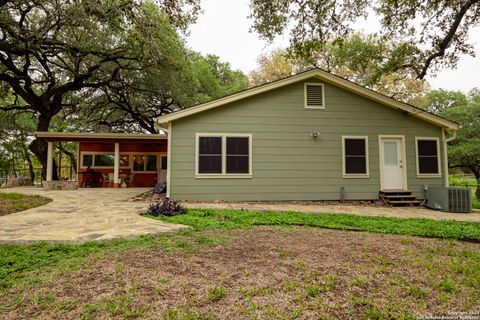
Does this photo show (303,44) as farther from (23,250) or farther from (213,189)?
(23,250)

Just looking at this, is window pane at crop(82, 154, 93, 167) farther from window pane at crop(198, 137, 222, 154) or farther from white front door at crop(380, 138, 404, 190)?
white front door at crop(380, 138, 404, 190)

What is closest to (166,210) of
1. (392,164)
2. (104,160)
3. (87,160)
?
(392,164)

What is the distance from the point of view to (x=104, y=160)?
14172 mm

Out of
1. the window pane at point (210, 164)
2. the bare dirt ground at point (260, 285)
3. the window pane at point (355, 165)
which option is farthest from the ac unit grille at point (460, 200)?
the window pane at point (210, 164)

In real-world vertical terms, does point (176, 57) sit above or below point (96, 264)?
above

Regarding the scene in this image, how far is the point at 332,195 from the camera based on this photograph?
8688 mm

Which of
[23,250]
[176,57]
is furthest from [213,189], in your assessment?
[176,57]

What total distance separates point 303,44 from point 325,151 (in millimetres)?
3358

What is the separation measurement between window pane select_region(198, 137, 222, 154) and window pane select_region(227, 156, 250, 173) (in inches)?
17.7

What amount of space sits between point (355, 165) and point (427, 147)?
2.66 metres

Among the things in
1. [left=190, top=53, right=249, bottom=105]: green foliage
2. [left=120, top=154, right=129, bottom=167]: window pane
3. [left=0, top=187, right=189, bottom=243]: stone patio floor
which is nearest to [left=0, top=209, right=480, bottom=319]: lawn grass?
[left=0, top=187, right=189, bottom=243]: stone patio floor

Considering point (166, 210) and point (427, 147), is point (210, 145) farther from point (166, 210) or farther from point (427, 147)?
point (427, 147)

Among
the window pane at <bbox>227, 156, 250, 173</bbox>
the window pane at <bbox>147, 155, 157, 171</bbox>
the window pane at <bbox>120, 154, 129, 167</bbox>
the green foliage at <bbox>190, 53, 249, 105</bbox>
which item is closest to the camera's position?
the window pane at <bbox>227, 156, 250, 173</bbox>

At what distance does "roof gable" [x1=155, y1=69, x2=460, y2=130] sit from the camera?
26.9 ft
